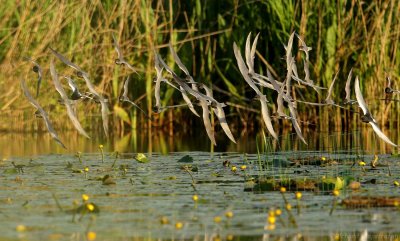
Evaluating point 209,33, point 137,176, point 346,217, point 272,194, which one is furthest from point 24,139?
point 346,217

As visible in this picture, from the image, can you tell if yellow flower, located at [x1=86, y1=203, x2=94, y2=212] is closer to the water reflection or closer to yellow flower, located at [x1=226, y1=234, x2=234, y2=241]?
yellow flower, located at [x1=226, y1=234, x2=234, y2=241]

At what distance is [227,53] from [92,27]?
6.15 ft

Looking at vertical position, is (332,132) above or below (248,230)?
above

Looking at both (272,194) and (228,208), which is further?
(272,194)

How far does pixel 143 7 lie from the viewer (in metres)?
15.1

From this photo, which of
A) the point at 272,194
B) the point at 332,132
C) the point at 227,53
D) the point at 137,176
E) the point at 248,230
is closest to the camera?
the point at 248,230

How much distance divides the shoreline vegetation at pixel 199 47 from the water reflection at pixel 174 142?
335mm

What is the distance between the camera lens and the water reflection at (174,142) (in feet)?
37.6

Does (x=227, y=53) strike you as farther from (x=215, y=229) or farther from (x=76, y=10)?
(x=215, y=229)

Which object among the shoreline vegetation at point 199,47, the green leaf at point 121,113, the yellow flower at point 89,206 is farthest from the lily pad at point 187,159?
the green leaf at point 121,113

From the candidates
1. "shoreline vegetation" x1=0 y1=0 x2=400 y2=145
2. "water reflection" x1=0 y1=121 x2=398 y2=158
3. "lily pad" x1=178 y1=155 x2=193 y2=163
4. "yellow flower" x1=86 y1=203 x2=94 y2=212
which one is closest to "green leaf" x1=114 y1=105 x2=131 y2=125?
"shoreline vegetation" x1=0 y1=0 x2=400 y2=145

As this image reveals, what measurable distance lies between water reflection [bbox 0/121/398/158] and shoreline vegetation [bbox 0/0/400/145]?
0.34 metres

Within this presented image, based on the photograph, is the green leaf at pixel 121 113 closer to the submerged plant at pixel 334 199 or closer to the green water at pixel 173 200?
the green water at pixel 173 200

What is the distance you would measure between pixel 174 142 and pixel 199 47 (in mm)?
2774
